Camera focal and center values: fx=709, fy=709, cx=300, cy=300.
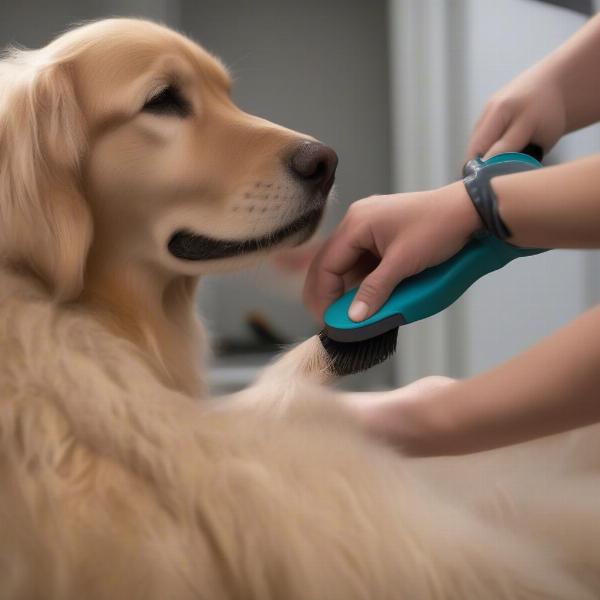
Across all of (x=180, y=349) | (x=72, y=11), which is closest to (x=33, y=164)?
(x=180, y=349)

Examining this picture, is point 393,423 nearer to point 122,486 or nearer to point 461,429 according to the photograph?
point 461,429

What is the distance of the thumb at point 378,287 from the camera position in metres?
0.49

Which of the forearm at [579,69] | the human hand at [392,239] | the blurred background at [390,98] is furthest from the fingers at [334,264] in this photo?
the blurred background at [390,98]

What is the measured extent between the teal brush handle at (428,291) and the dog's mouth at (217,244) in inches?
4.2

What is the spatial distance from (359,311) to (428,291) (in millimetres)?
50

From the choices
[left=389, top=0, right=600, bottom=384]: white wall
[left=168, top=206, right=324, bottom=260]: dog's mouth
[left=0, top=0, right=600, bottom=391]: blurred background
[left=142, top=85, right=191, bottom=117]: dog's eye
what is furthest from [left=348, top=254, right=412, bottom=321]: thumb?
[left=389, top=0, right=600, bottom=384]: white wall

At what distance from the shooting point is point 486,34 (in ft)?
4.43

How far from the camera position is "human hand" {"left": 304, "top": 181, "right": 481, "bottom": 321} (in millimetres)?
493

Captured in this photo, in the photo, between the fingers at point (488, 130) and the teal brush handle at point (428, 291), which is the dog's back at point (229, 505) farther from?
the fingers at point (488, 130)

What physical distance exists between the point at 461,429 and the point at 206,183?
286mm

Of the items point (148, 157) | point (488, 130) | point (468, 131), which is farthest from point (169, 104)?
point (468, 131)

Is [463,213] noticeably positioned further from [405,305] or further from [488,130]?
[488,130]

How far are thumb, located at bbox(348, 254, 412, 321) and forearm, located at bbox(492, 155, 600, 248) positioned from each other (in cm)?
8

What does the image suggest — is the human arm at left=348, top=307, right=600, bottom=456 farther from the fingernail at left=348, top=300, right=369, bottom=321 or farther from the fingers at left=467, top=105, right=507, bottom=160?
the fingers at left=467, top=105, right=507, bottom=160
